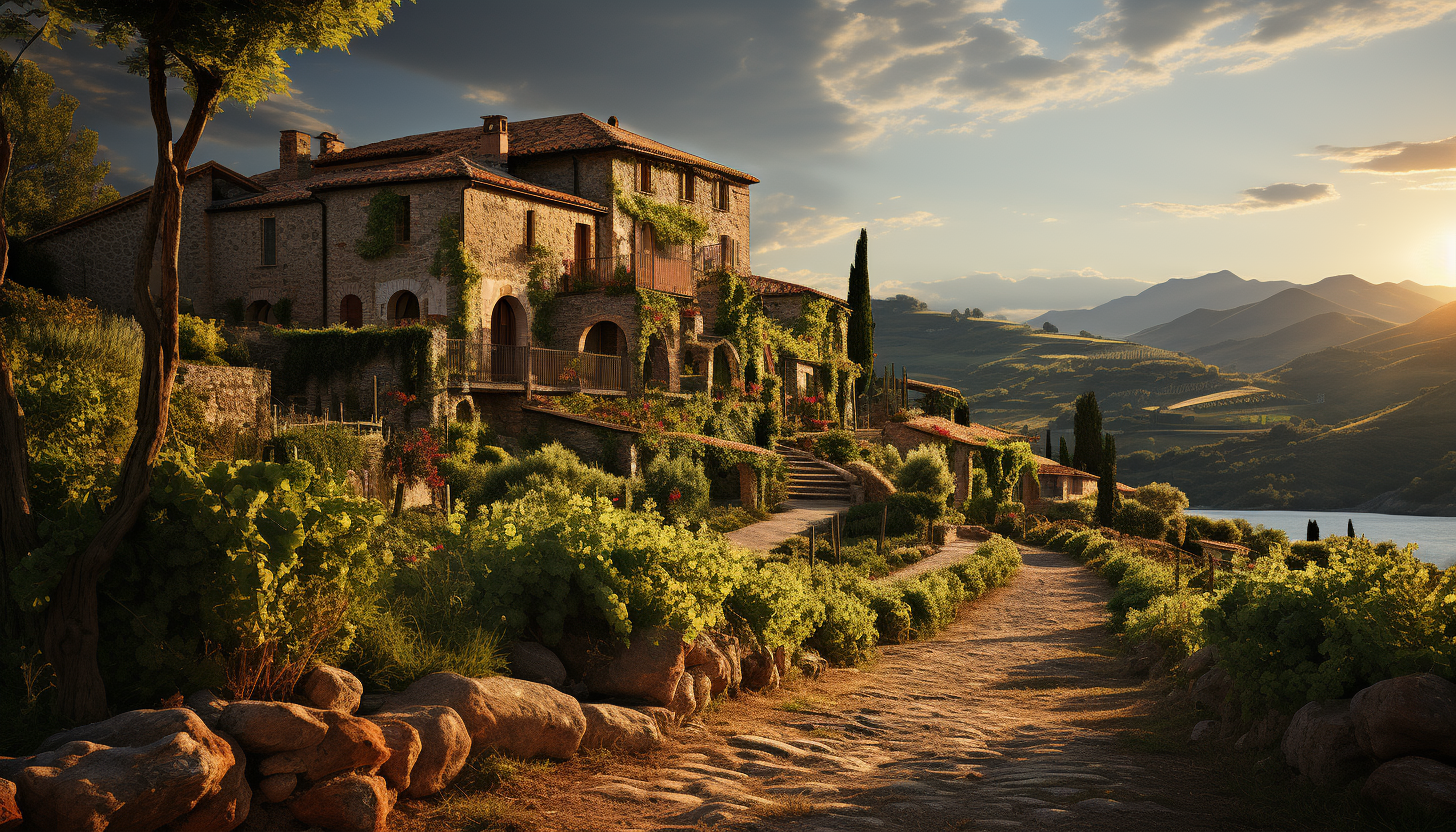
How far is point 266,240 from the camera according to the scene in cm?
2848

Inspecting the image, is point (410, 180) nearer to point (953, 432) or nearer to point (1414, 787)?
point (953, 432)

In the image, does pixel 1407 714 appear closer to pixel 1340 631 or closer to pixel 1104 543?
pixel 1340 631

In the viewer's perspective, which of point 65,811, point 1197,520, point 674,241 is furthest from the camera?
point 1197,520

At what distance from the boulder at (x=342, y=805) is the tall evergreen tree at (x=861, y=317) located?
3687 centimetres

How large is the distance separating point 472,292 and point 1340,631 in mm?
24478

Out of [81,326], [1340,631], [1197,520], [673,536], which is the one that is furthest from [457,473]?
[1197,520]

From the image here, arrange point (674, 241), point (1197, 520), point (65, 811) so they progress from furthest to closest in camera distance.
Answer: point (1197, 520) < point (674, 241) < point (65, 811)

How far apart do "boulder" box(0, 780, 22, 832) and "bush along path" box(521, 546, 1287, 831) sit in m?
2.52

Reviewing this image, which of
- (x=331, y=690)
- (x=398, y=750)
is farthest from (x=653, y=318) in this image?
(x=398, y=750)

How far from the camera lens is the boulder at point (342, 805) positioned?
4473 millimetres

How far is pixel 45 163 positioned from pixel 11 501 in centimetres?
3930

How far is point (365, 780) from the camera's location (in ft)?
15.1

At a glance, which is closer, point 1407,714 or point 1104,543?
point 1407,714

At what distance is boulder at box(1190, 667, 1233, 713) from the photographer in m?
7.63
